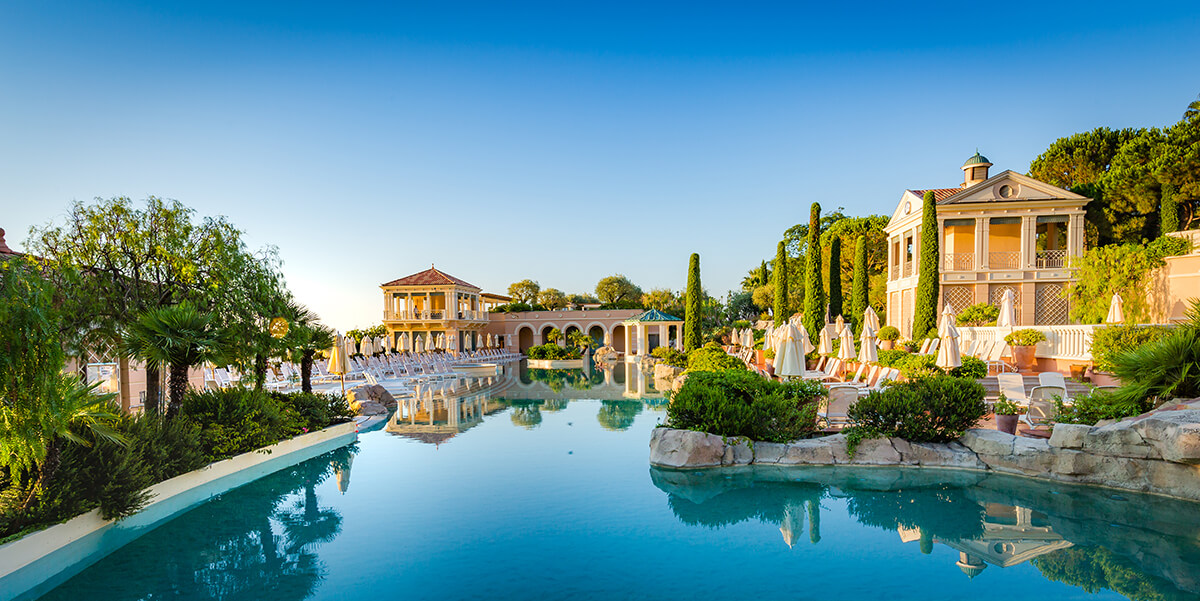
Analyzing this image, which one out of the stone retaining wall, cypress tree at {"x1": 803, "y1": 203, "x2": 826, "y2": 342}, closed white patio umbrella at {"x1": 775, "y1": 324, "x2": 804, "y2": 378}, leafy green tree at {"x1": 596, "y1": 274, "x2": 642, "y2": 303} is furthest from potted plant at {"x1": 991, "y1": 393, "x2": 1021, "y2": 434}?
leafy green tree at {"x1": 596, "y1": 274, "x2": 642, "y2": 303}

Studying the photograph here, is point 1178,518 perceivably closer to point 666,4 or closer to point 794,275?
point 666,4

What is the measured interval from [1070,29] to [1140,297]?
740cm

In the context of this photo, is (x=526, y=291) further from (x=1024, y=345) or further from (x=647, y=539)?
(x=647, y=539)

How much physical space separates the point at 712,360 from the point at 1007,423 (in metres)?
9.65

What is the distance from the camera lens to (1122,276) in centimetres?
1525

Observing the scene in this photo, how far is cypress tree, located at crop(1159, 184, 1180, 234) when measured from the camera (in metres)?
18.7

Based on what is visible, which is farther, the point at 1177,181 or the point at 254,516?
the point at 1177,181

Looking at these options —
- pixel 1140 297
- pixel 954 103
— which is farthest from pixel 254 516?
pixel 1140 297

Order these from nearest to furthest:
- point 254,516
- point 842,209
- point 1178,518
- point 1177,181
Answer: point 1178,518, point 254,516, point 1177,181, point 842,209

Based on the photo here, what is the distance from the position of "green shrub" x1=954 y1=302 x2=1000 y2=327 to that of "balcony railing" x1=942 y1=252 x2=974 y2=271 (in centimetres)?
281

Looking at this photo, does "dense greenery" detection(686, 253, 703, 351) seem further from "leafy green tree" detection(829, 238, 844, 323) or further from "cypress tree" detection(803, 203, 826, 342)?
"leafy green tree" detection(829, 238, 844, 323)

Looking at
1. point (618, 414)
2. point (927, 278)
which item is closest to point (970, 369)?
point (618, 414)

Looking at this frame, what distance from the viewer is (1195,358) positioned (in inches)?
293

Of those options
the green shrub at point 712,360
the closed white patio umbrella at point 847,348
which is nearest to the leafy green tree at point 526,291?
the green shrub at point 712,360
